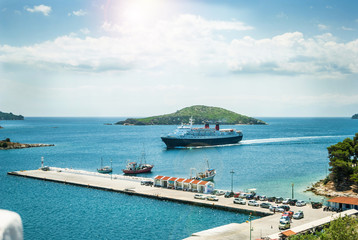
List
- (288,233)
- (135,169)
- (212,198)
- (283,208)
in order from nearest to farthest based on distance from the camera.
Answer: (288,233) < (283,208) < (212,198) < (135,169)

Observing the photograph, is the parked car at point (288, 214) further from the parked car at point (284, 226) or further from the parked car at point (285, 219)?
the parked car at point (284, 226)

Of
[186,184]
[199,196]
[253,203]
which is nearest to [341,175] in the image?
[253,203]

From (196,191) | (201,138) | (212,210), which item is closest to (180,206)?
(212,210)

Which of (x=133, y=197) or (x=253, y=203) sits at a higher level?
(x=253, y=203)

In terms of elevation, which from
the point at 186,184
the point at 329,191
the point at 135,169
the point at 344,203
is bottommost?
the point at 329,191

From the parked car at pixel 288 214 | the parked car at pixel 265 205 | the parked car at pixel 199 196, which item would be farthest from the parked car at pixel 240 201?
the parked car at pixel 288 214

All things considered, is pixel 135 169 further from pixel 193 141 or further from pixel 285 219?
pixel 193 141
